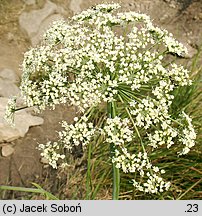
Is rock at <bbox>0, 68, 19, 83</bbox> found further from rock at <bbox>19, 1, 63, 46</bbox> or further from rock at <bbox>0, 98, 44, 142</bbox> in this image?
rock at <bbox>19, 1, 63, 46</bbox>

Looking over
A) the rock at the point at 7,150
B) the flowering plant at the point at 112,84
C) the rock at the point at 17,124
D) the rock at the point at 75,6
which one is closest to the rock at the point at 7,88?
the rock at the point at 17,124

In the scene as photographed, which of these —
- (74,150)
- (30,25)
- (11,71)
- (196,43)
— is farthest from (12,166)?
(196,43)

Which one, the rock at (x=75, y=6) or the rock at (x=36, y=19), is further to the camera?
the rock at (x=75, y=6)

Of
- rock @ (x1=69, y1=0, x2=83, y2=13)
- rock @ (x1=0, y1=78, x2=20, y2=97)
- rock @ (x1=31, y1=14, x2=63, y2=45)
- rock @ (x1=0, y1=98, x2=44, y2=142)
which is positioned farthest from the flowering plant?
rock @ (x1=69, y1=0, x2=83, y2=13)

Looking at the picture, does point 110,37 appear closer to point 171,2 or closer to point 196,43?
point 196,43

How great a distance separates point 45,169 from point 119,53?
7.28 feet

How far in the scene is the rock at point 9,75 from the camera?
490 cm

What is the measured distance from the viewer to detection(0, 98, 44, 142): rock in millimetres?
4332

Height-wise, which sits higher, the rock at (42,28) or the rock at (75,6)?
the rock at (75,6)

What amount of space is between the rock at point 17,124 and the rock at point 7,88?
0.55ft

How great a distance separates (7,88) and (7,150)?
82 cm

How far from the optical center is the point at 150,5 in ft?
19.6

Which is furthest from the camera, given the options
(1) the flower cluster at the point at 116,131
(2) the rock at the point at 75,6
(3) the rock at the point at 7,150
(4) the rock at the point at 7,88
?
(2) the rock at the point at 75,6

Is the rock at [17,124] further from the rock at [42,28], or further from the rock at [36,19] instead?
the rock at [36,19]
